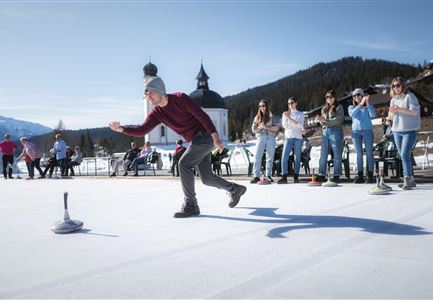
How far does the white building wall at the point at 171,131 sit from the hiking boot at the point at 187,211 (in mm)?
69433

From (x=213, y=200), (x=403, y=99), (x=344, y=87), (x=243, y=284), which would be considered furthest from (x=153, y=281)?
(x=344, y=87)

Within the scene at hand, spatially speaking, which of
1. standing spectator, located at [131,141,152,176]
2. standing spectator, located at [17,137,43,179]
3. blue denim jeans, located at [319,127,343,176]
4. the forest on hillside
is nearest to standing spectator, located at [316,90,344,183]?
blue denim jeans, located at [319,127,343,176]

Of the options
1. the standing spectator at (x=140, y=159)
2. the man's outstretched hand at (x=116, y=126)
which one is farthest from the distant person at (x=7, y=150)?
the man's outstretched hand at (x=116, y=126)

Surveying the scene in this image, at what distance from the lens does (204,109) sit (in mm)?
76375

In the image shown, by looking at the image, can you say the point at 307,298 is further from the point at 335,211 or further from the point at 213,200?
the point at 213,200

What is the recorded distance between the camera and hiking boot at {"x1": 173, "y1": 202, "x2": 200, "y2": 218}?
417cm

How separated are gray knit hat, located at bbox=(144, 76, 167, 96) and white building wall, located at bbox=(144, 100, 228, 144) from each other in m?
69.5

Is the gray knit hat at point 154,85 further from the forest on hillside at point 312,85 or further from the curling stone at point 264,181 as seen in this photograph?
the forest on hillside at point 312,85

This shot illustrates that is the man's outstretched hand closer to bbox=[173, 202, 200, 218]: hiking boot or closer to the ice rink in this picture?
the ice rink

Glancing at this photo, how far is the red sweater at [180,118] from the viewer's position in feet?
13.6

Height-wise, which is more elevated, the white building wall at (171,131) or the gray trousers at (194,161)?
the white building wall at (171,131)

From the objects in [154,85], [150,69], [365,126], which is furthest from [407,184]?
[150,69]

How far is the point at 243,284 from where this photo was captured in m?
2.01

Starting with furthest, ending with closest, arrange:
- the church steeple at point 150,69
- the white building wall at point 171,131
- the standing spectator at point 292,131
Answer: the white building wall at point 171,131
the church steeple at point 150,69
the standing spectator at point 292,131
